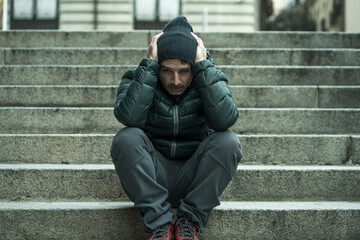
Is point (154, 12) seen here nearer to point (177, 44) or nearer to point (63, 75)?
point (63, 75)

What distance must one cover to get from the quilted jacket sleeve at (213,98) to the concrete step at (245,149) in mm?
914

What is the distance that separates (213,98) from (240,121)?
1.32 meters

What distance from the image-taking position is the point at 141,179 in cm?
237

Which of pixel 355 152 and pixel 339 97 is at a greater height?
pixel 339 97

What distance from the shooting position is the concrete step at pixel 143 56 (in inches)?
193

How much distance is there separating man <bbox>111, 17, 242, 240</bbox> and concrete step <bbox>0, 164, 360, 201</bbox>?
1.55 ft

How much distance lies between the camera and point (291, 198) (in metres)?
3.00

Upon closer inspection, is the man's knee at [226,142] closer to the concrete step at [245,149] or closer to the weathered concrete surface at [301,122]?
the concrete step at [245,149]

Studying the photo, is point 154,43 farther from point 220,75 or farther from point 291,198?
point 291,198

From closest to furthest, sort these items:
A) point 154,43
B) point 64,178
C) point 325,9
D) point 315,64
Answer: point 154,43 → point 64,178 → point 315,64 → point 325,9

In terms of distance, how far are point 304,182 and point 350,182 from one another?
1.05 ft

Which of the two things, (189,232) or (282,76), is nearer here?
(189,232)

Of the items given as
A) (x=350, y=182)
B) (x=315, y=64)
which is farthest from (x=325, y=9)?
(x=350, y=182)

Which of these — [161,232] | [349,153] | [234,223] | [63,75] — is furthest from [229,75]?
[161,232]
